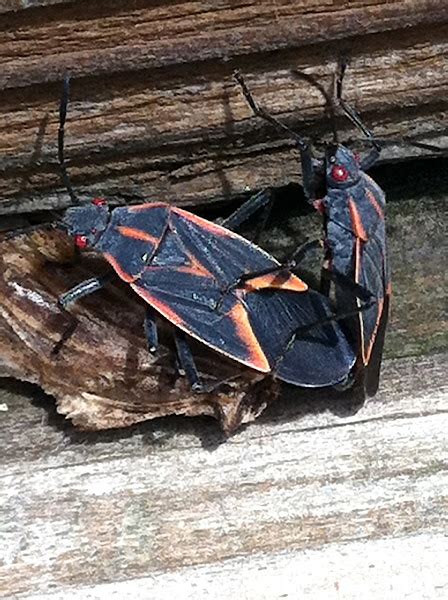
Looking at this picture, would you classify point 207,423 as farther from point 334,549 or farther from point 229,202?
point 229,202

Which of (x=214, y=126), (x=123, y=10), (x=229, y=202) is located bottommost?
(x=229, y=202)

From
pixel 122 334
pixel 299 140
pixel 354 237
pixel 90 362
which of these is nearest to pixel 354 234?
pixel 354 237

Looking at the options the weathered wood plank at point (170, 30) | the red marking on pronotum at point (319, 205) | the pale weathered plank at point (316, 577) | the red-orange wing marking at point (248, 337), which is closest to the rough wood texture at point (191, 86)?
the weathered wood plank at point (170, 30)

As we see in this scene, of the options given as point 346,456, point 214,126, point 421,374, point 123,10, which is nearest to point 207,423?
point 346,456

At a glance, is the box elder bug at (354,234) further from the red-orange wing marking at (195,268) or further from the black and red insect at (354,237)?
the red-orange wing marking at (195,268)

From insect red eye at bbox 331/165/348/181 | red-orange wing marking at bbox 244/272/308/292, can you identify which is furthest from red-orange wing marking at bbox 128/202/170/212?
insect red eye at bbox 331/165/348/181

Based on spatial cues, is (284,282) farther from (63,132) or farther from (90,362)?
(63,132)

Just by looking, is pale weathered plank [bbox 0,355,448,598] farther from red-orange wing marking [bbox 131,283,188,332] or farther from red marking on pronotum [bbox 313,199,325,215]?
red marking on pronotum [bbox 313,199,325,215]
